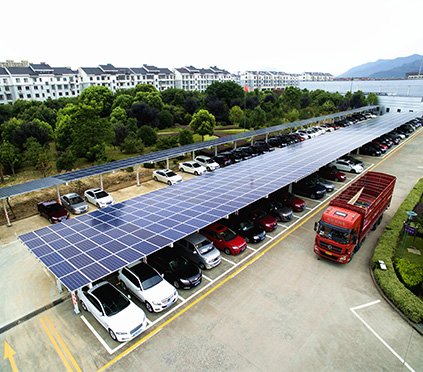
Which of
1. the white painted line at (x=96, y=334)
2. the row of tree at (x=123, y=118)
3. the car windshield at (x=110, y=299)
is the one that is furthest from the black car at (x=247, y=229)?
the row of tree at (x=123, y=118)

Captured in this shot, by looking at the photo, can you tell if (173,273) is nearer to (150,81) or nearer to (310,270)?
(310,270)

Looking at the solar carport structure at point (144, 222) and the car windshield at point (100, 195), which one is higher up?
the solar carport structure at point (144, 222)

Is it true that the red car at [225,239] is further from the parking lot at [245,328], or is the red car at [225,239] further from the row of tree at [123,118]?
the row of tree at [123,118]

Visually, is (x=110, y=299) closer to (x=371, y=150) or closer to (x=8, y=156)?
(x=8, y=156)

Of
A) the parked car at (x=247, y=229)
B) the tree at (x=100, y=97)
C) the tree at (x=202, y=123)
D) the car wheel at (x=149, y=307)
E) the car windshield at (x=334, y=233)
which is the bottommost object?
the car wheel at (x=149, y=307)

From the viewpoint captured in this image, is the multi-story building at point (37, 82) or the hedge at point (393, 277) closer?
the hedge at point (393, 277)

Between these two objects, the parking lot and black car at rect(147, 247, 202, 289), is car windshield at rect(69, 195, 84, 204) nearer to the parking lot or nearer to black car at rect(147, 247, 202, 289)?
black car at rect(147, 247, 202, 289)

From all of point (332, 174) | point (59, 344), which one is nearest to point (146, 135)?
point (332, 174)
